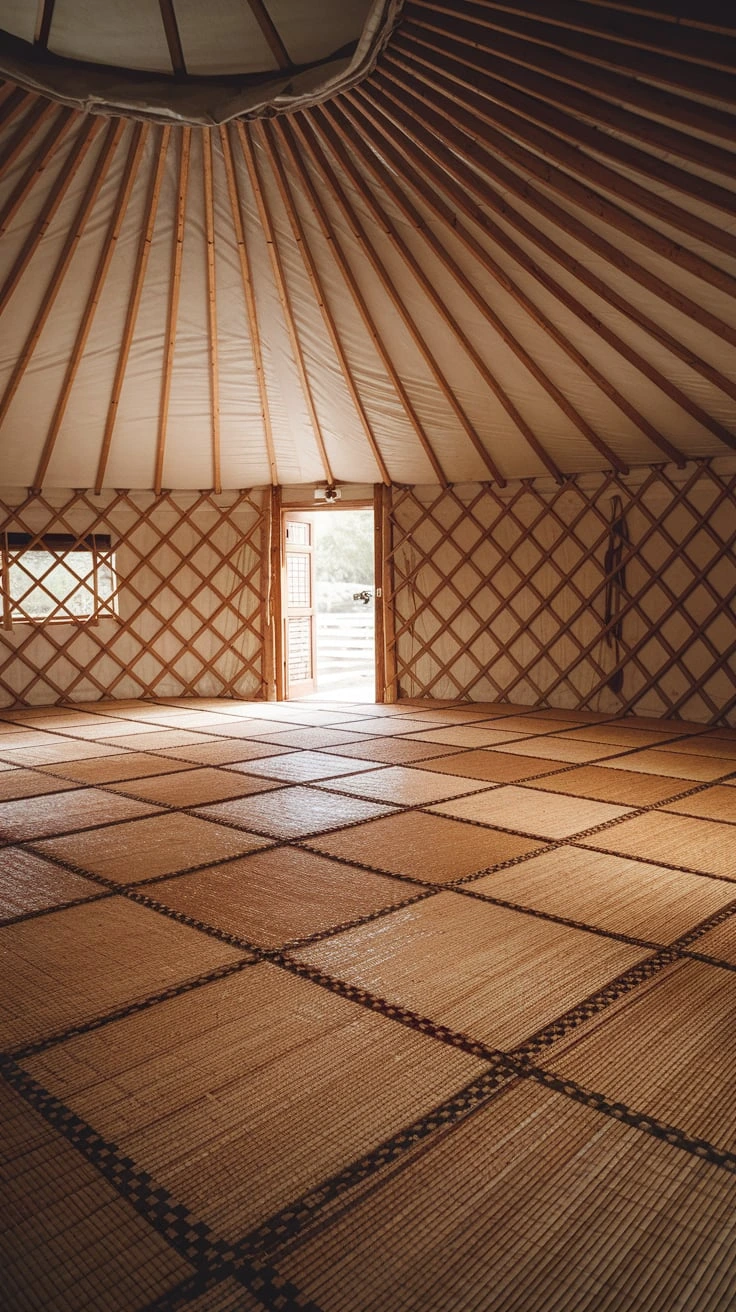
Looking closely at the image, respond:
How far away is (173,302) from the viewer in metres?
4.47

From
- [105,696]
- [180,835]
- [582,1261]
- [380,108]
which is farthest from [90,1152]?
[105,696]

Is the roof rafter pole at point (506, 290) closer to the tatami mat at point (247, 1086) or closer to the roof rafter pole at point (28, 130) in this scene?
the roof rafter pole at point (28, 130)

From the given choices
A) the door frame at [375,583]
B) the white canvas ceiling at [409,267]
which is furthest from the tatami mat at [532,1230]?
the door frame at [375,583]

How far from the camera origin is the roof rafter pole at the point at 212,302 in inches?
135

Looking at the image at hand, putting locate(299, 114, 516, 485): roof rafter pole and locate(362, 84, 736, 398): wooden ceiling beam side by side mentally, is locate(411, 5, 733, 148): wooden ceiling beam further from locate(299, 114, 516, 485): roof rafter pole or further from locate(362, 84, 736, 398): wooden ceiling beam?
locate(299, 114, 516, 485): roof rafter pole

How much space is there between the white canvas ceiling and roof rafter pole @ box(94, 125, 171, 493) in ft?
0.06

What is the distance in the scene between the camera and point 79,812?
327cm

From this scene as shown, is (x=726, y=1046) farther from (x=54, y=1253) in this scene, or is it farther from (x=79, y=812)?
(x=79, y=812)

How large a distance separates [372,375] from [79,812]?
3.11 m

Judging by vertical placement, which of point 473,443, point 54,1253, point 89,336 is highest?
point 89,336

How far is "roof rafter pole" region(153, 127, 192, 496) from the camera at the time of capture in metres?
3.43

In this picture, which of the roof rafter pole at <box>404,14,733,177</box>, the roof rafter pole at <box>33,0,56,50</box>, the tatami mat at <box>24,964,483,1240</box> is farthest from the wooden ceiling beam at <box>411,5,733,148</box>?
the tatami mat at <box>24,964,483,1240</box>

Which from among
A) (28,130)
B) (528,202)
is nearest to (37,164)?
(28,130)

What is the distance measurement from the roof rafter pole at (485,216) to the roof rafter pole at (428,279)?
119 millimetres
